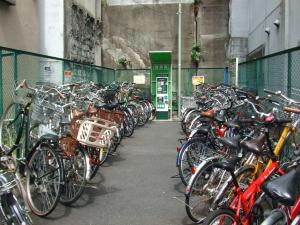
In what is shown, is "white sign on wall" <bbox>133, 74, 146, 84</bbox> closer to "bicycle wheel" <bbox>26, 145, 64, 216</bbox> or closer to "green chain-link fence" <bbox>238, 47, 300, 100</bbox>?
"green chain-link fence" <bbox>238, 47, 300, 100</bbox>

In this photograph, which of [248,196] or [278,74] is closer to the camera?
[248,196]

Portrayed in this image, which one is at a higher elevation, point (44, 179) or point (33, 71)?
point (33, 71)

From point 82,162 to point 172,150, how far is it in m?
4.09

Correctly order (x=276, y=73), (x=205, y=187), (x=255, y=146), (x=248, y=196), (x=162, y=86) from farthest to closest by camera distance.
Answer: (x=162, y=86), (x=276, y=73), (x=205, y=187), (x=255, y=146), (x=248, y=196)

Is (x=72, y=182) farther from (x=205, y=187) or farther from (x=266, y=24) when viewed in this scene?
(x=266, y=24)

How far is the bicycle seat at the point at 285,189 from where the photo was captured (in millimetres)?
2537

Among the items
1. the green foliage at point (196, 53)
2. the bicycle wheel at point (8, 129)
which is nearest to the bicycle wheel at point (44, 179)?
the bicycle wheel at point (8, 129)

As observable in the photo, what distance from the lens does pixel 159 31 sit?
62.0 feet

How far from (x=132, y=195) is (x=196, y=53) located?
13.2 meters

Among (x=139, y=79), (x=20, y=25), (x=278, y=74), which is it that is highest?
(x=20, y=25)

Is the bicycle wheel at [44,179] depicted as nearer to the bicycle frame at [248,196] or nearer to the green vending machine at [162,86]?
the bicycle frame at [248,196]

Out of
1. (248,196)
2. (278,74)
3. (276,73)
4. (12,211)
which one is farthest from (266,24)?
(12,211)

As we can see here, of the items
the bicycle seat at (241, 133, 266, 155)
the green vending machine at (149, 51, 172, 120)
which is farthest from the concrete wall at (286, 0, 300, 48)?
the green vending machine at (149, 51, 172, 120)

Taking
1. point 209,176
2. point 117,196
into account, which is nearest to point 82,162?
point 117,196
